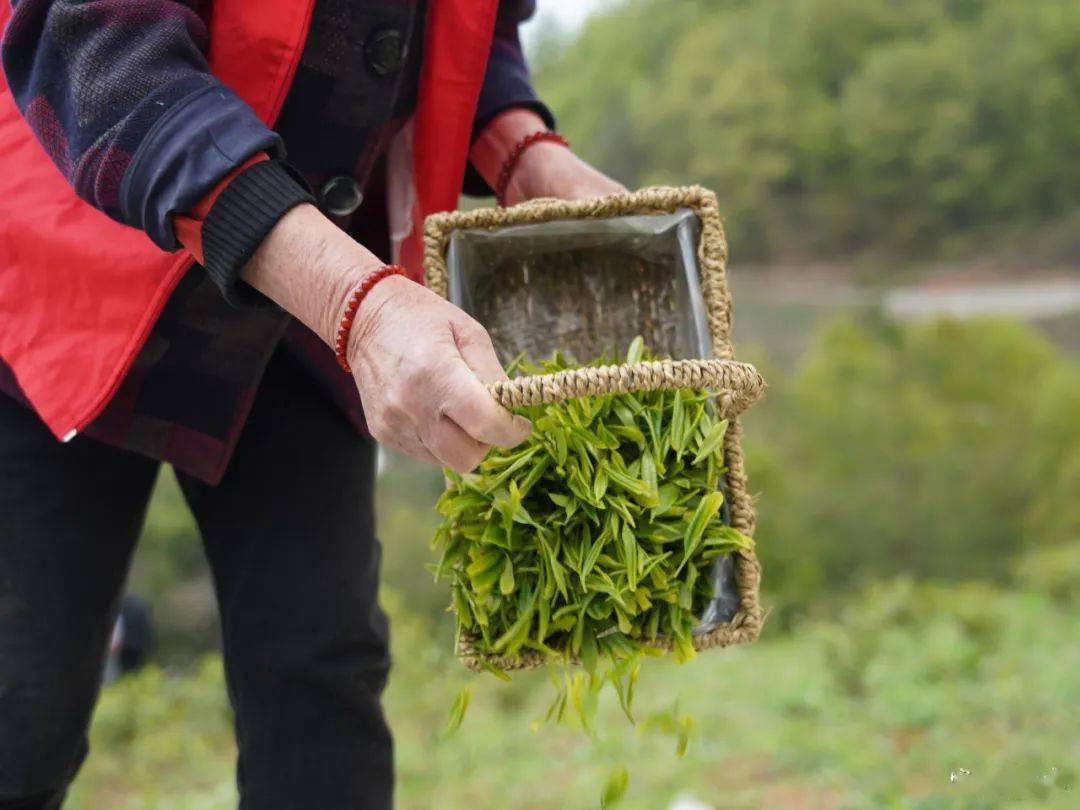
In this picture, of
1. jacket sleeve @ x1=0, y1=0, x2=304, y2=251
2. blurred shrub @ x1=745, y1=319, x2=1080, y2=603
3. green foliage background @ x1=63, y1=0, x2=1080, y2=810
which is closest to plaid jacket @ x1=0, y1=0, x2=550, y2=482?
jacket sleeve @ x1=0, y1=0, x2=304, y2=251

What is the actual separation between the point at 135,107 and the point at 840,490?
730 inches

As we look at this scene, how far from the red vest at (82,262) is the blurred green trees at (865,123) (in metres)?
29.1

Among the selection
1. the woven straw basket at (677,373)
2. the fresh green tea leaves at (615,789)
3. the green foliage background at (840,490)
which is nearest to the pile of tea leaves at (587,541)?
→ the woven straw basket at (677,373)

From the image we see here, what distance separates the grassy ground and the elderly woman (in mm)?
1045

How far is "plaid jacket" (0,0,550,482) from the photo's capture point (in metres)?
1.19

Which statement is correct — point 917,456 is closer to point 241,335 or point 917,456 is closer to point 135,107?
point 241,335

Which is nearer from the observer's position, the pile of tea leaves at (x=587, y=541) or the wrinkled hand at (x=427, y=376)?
the wrinkled hand at (x=427, y=376)

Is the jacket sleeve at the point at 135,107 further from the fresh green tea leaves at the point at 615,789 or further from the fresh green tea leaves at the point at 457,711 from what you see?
the fresh green tea leaves at the point at 615,789

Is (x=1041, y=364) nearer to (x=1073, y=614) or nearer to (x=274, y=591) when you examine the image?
(x=1073, y=614)

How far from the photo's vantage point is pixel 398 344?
1146mm

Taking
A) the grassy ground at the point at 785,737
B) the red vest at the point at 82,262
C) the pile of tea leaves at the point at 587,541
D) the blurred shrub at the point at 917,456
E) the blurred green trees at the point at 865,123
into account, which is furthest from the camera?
Result: the blurred green trees at the point at 865,123

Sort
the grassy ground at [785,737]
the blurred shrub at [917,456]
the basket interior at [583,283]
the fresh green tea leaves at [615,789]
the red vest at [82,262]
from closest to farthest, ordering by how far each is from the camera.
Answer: the red vest at [82,262], the fresh green tea leaves at [615,789], the basket interior at [583,283], the grassy ground at [785,737], the blurred shrub at [917,456]

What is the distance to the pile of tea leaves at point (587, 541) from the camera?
1.44 meters

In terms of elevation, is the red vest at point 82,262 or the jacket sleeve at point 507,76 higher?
A: the jacket sleeve at point 507,76
